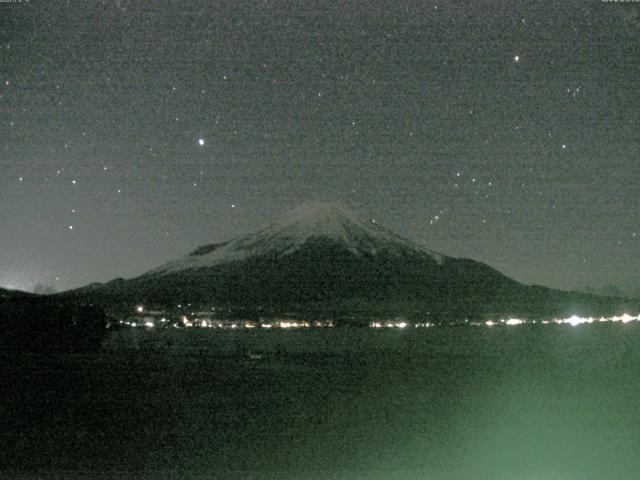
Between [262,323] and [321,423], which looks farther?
[262,323]

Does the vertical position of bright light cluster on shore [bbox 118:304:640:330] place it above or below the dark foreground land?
above

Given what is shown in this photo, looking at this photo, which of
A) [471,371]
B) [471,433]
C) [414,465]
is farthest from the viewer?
[471,371]

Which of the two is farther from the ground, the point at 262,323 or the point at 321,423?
the point at 262,323

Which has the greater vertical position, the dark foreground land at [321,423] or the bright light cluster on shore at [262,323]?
the bright light cluster on shore at [262,323]

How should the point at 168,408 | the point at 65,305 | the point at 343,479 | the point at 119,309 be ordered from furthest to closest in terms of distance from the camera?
the point at 119,309 → the point at 65,305 → the point at 168,408 → the point at 343,479

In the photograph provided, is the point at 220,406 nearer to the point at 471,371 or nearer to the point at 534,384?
the point at 534,384

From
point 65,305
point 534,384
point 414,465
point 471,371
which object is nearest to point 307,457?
point 414,465

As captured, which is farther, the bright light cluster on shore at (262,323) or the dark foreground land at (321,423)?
the bright light cluster on shore at (262,323)

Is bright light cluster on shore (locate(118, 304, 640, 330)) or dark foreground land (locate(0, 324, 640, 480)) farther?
bright light cluster on shore (locate(118, 304, 640, 330))
